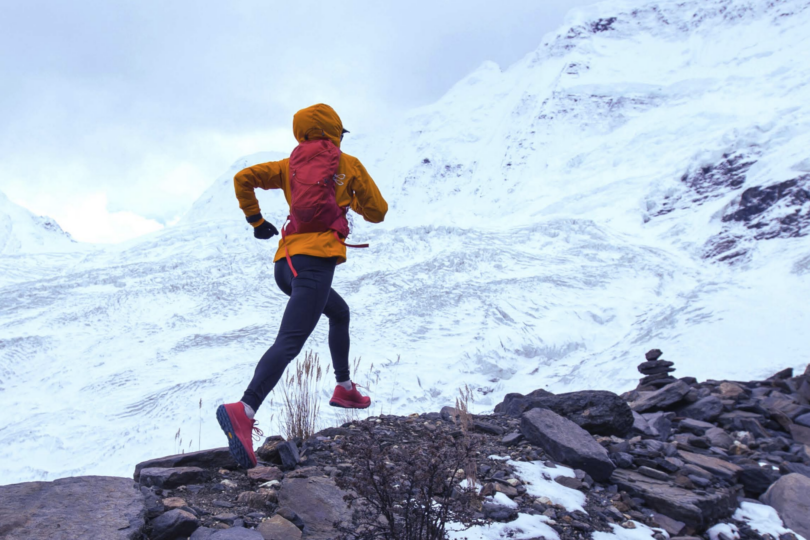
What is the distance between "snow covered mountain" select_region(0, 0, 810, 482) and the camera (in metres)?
9.61

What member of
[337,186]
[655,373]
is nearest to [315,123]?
[337,186]

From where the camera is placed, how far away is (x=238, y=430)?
2146 mm

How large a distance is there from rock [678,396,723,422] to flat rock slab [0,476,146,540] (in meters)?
3.63

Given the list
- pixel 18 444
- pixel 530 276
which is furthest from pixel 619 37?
pixel 18 444

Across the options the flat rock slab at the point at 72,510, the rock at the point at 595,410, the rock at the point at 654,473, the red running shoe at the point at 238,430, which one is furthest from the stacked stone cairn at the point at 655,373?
the flat rock slab at the point at 72,510

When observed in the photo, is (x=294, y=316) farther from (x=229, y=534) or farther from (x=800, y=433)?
(x=800, y=433)

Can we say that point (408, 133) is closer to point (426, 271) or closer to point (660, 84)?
point (660, 84)

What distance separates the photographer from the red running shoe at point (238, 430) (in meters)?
2.14

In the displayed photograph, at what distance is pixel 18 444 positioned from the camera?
8.75m

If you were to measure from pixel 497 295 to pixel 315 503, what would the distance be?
504 inches

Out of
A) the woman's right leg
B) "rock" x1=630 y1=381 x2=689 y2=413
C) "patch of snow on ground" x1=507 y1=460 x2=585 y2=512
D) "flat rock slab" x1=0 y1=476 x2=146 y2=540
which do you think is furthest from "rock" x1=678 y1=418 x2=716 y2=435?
"flat rock slab" x1=0 y1=476 x2=146 y2=540

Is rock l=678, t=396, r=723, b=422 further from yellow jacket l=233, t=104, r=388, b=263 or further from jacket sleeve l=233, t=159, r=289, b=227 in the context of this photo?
jacket sleeve l=233, t=159, r=289, b=227

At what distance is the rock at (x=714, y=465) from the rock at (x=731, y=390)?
1.45 m

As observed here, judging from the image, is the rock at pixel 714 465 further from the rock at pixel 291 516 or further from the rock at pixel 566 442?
the rock at pixel 291 516
